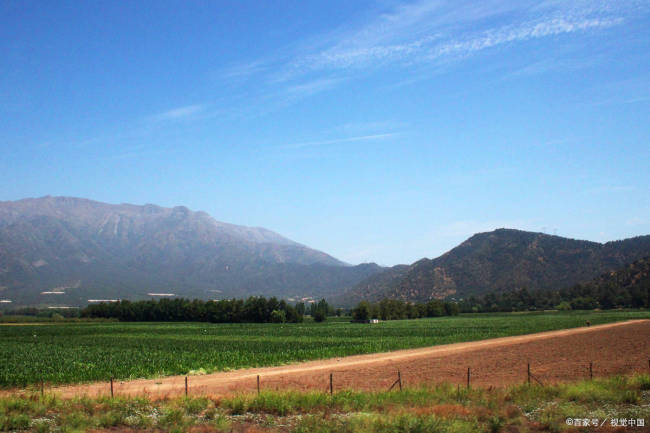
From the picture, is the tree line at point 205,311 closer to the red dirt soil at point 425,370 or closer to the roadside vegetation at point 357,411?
the red dirt soil at point 425,370

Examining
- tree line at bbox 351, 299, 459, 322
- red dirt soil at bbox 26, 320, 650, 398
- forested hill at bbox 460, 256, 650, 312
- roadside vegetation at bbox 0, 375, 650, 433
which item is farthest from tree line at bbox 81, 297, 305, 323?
roadside vegetation at bbox 0, 375, 650, 433

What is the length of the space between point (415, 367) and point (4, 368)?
3116 centimetres

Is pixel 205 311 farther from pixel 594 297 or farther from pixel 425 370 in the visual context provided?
pixel 594 297

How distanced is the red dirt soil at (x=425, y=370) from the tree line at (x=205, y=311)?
82.5 metres

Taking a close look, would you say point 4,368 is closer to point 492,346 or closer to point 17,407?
point 17,407

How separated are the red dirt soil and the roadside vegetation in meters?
3.87

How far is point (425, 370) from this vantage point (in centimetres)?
3881

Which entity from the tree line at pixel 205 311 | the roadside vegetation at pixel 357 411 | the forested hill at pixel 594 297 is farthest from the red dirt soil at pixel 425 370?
the forested hill at pixel 594 297

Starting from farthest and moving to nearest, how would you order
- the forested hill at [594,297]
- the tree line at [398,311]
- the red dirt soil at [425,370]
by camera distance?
the forested hill at [594,297], the tree line at [398,311], the red dirt soil at [425,370]

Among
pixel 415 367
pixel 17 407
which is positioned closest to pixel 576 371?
pixel 415 367

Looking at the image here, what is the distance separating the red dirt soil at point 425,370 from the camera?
31750 millimetres

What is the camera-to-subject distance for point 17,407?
22.1 metres

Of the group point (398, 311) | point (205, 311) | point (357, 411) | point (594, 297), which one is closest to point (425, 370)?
point (357, 411)

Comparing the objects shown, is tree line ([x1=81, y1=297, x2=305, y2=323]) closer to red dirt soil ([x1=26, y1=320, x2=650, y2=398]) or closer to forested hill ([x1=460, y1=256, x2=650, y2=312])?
forested hill ([x1=460, y1=256, x2=650, y2=312])
